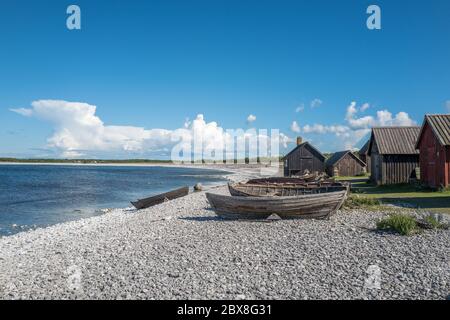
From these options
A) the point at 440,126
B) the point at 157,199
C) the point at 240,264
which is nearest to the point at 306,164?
the point at 440,126

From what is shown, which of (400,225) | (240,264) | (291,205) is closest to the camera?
(240,264)

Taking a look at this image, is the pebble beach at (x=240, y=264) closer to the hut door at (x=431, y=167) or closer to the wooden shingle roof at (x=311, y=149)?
the hut door at (x=431, y=167)

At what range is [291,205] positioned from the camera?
49.9 ft

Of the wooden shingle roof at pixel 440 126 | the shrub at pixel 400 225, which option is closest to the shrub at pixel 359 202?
the shrub at pixel 400 225

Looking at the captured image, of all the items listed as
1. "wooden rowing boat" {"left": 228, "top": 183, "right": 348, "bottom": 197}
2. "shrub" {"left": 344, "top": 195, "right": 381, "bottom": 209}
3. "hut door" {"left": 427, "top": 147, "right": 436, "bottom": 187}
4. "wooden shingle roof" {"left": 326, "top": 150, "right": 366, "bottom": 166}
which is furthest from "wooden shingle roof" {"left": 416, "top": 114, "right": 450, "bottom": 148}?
"wooden shingle roof" {"left": 326, "top": 150, "right": 366, "bottom": 166}

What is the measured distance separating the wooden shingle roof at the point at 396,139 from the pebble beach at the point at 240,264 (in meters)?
19.3

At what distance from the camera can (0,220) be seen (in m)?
23.9

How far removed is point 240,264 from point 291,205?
6.31m

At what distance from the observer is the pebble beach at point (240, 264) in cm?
771

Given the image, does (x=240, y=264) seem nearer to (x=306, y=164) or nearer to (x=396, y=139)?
(x=396, y=139)

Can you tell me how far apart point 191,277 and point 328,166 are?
43842mm

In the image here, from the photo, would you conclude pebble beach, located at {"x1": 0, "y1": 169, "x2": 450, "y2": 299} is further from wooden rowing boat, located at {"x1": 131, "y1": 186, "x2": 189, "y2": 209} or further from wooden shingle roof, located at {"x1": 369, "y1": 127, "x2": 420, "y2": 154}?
wooden shingle roof, located at {"x1": 369, "y1": 127, "x2": 420, "y2": 154}
